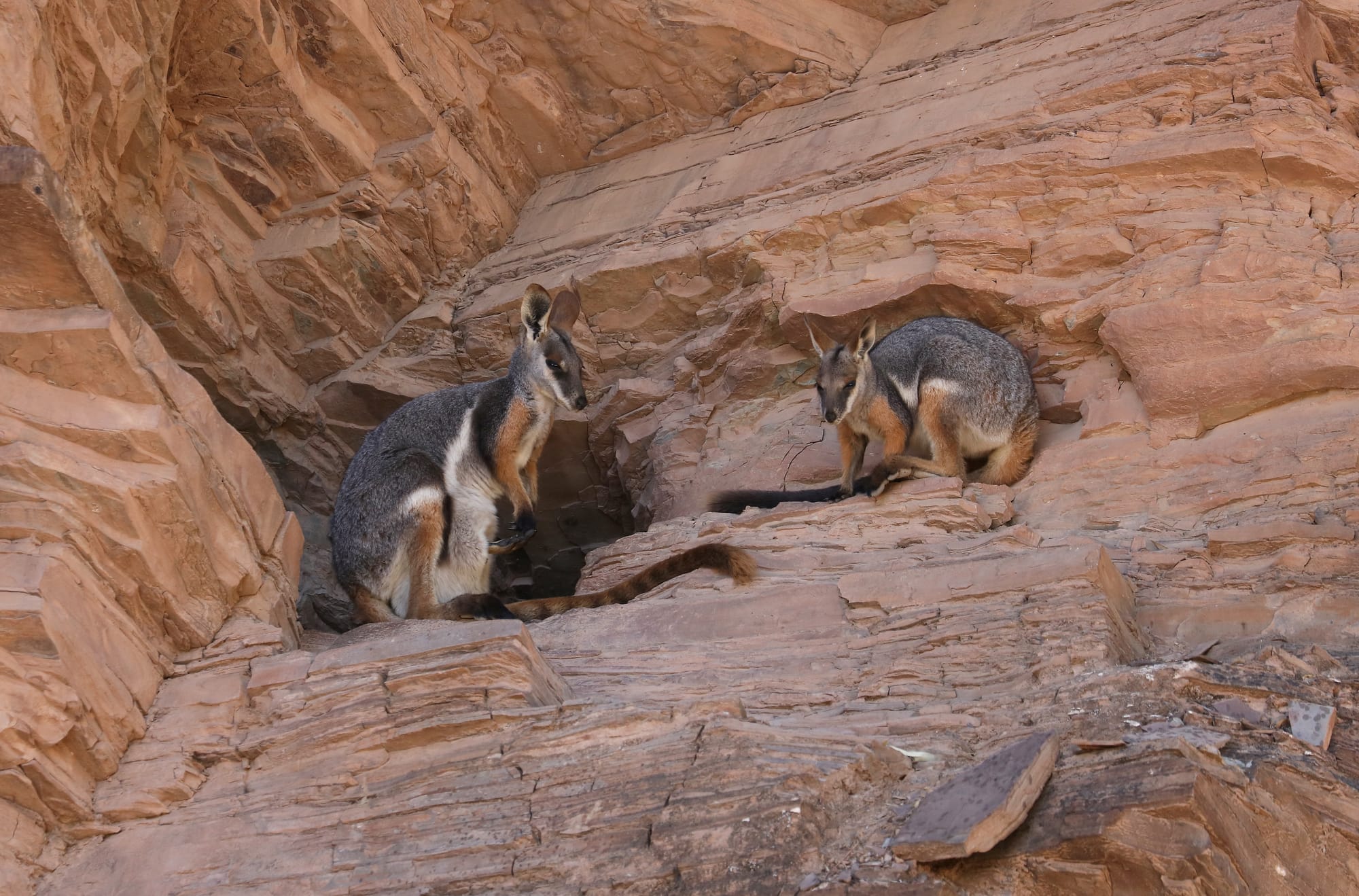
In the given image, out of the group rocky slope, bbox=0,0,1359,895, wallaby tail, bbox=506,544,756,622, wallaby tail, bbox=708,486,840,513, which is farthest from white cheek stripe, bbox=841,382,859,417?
wallaby tail, bbox=506,544,756,622

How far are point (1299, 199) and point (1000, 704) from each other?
17.2ft

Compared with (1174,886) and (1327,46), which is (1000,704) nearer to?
(1174,886)

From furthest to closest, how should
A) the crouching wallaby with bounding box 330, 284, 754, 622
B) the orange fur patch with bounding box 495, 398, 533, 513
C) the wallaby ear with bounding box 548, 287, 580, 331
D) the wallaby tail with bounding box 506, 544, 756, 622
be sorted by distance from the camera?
1. the wallaby ear with bounding box 548, 287, 580, 331
2. the orange fur patch with bounding box 495, 398, 533, 513
3. the crouching wallaby with bounding box 330, 284, 754, 622
4. the wallaby tail with bounding box 506, 544, 756, 622

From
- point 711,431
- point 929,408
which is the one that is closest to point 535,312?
point 711,431

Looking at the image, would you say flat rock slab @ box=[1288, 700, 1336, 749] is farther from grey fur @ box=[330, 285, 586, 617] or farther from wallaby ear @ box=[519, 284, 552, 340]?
wallaby ear @ box=[519, 284, 552, 340]

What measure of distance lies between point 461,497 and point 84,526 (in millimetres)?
3017

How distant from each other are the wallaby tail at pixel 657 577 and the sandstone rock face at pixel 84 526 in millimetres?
1636

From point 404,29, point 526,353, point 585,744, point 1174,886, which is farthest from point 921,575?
point 404,29

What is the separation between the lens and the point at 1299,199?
9516mm

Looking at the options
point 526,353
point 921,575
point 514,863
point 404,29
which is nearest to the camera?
point 514,863

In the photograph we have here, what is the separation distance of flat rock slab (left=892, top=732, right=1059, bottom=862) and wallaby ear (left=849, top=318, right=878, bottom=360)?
14.5ft

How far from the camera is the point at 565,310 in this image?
10.6 meters

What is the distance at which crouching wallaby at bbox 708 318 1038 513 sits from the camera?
366 inches

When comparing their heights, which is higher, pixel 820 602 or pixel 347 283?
pixel 347 283
